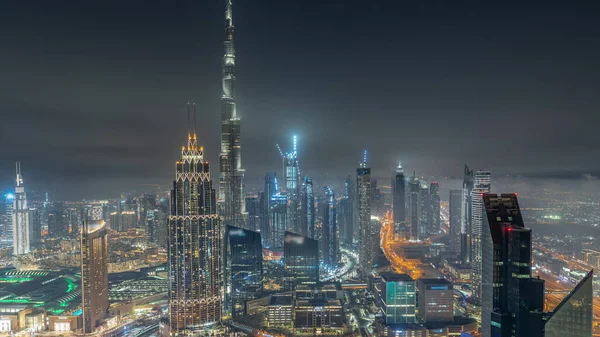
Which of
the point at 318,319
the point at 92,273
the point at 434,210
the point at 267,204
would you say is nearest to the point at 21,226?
the point at 92,273

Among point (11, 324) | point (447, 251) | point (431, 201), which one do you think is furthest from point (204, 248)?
point (431, 201)

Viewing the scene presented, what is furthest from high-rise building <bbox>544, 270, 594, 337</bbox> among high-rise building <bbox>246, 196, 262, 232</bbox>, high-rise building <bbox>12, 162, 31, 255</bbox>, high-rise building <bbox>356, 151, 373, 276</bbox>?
high-rise building <bbox>12, 162, 31, 255</bbox>

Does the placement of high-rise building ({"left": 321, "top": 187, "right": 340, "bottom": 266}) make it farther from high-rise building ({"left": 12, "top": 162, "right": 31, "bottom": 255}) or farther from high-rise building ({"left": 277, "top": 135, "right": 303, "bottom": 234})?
high-rise building ({"left": 12, "top": 162, "right": 31, "bottom": 255})

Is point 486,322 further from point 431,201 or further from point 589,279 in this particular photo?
point 431,201

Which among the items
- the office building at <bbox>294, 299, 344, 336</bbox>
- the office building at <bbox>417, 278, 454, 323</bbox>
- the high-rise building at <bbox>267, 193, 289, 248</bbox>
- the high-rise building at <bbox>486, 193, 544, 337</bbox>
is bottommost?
the office building at <bbox>294, 299, 344, 336</bbox>

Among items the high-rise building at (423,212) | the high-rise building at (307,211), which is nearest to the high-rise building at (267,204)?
the high-rise building at (307,211)

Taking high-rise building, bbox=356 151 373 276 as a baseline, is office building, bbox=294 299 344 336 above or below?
below

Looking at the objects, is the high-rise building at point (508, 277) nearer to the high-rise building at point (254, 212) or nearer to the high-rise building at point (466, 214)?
the high-rise building at point (466, 214)
